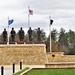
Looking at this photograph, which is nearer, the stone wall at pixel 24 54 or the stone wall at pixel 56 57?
the stone wall at pixel 24 54

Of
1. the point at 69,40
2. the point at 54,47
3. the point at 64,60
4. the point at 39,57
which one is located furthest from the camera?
the point at 69,40

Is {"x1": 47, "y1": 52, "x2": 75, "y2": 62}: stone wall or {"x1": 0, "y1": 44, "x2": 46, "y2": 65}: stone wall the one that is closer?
{"x1": 0, "y1": 44, "x2": 46, "y2": 65}: stone wall

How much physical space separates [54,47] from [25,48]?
38718mm

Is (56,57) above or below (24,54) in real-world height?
below

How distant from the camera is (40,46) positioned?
125 feet

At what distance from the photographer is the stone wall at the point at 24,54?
3806 cm

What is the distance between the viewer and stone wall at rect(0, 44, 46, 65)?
38.1 metres

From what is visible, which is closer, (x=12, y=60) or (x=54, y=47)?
(x=12, y=60)

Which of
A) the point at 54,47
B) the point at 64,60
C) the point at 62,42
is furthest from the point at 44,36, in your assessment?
the point at 64,60

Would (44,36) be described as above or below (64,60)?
above

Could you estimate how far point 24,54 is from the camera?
38.3 metres

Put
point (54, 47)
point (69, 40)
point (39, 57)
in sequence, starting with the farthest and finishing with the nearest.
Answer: point (69, 40) → point (54, 47) → point (39, 57)

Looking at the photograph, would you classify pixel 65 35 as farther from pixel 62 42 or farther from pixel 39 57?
pixel 39 57

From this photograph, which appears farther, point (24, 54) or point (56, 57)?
point (56, 57)
